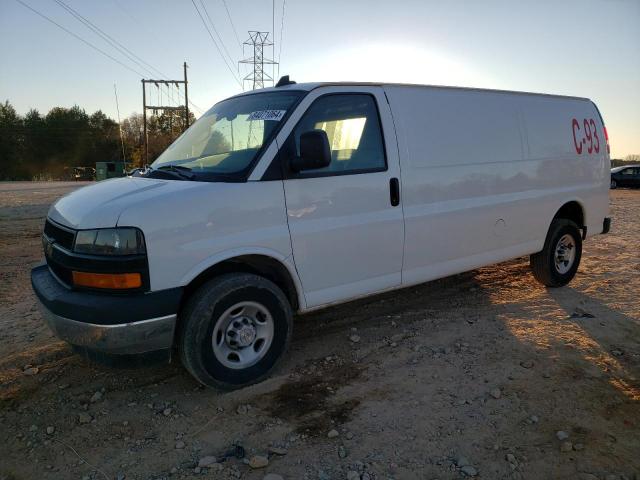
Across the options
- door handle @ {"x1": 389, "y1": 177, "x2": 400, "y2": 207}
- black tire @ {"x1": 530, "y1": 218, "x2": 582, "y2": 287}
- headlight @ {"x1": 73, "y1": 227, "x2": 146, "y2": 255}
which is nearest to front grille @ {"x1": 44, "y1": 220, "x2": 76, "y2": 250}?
headlight @ {"x1": 73, "y1": 227, "x2": 146, "y2": 255}

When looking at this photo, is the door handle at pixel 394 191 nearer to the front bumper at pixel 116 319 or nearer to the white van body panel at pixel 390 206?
the white van body panel at pixel 390 206

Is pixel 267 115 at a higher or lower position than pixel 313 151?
higher

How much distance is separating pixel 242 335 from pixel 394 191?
68.3 inches

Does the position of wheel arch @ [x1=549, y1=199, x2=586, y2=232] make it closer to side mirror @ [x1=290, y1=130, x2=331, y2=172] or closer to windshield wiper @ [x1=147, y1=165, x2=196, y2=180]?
side mirror @ [x1=290, y1=130, x2=331, y2=172]

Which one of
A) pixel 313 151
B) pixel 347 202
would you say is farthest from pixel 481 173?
pixel 313 151

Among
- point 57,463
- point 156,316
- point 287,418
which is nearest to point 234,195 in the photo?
point 156,316

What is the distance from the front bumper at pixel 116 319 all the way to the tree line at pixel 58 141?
191ft

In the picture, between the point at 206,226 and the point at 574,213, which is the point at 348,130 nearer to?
the point at 206,226

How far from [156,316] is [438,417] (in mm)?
1958

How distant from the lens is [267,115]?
3807 millimetres

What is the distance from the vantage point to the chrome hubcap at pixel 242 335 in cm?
345

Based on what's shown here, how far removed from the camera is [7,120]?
6069 centimetres

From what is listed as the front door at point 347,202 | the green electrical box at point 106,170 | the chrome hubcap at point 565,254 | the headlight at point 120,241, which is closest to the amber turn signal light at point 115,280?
the headlight at point 120,241

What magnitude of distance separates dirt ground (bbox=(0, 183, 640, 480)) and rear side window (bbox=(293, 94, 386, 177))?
161 centimetres
